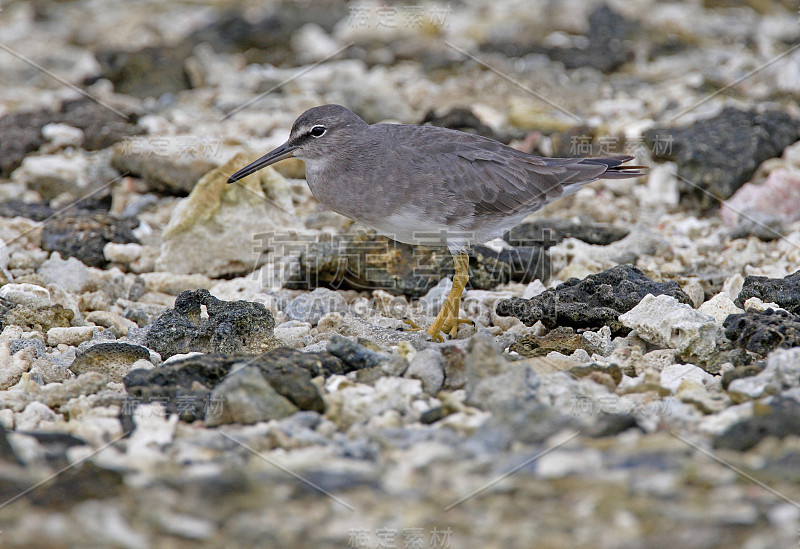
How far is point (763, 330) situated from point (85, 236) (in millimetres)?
6302

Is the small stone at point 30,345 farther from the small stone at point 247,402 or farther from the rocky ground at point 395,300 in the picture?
the small stone at point 247,402

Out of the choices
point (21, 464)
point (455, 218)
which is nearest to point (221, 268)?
point (455, 218)

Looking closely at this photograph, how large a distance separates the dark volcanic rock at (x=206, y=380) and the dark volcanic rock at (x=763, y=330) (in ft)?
9.02

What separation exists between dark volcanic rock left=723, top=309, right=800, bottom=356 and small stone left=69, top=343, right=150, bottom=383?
4150 mm

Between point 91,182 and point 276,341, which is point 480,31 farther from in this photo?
point 276,341

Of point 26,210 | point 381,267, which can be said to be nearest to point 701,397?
point 381,267

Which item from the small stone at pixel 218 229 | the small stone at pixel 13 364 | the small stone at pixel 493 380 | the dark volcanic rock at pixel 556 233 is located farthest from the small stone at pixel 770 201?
the small stone at pixel 13 364

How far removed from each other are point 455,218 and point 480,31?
9.12 metres

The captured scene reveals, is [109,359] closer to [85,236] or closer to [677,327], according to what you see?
[85,236]

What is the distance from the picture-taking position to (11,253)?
27.0 feet

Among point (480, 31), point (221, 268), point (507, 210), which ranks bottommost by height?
point (221, 268)

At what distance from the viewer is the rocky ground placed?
4195 millimetres

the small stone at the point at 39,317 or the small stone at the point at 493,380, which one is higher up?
the small stone at the point at 493,380

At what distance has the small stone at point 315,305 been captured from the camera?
24.3 ft
